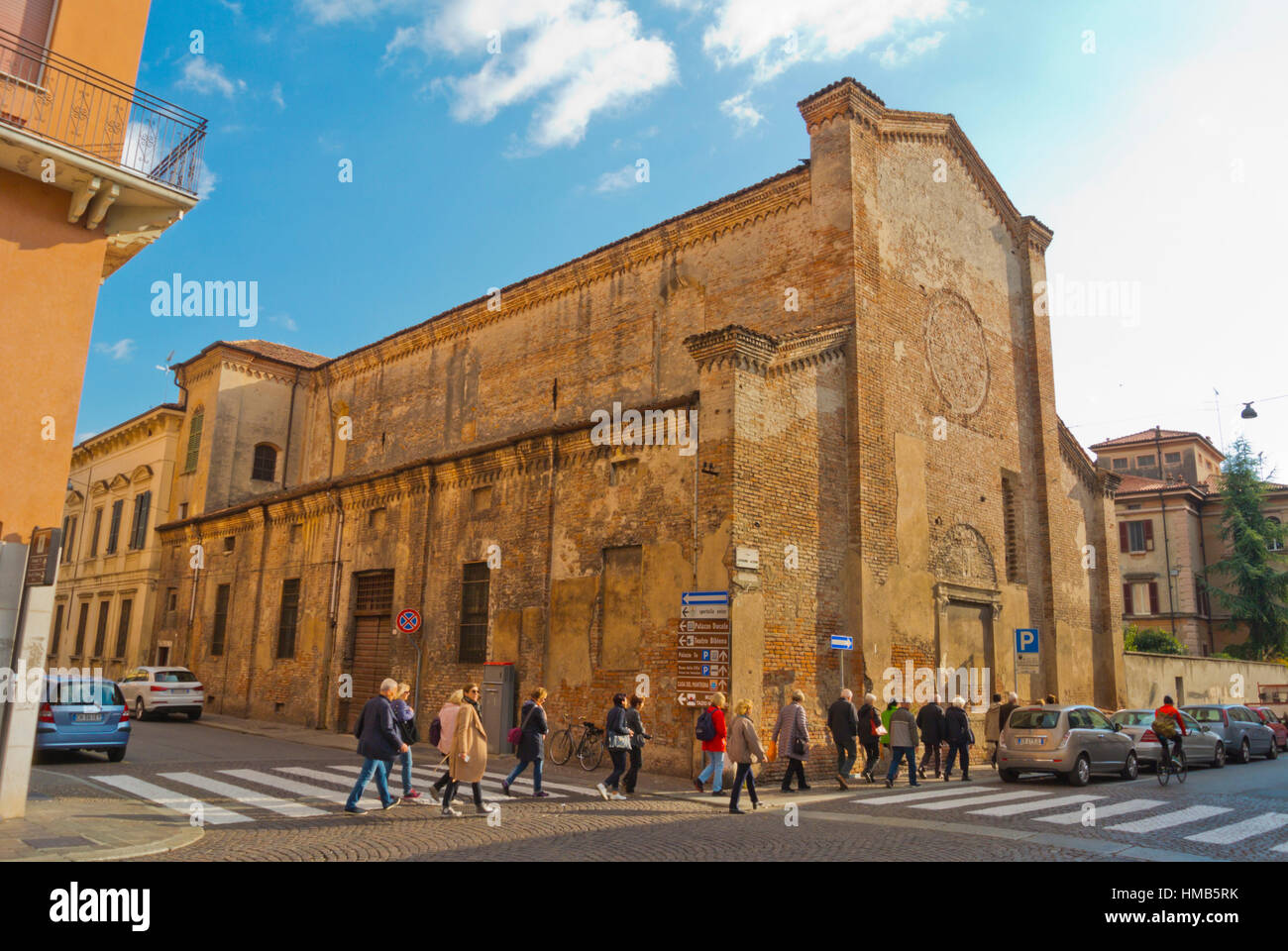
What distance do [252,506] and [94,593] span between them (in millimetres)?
13093

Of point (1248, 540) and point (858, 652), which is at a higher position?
→ point (1248, 540)

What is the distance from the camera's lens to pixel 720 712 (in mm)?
12539

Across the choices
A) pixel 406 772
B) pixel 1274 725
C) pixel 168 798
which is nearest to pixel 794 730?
pixel 406 772

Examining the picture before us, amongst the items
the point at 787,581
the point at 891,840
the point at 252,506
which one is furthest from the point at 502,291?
the point at 891,840

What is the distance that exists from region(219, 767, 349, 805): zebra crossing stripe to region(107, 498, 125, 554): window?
2407 cm

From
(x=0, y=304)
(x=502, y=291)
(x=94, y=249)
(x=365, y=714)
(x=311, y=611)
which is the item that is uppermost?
(x=502, y=291)

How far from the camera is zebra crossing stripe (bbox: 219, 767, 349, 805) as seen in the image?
1162cm

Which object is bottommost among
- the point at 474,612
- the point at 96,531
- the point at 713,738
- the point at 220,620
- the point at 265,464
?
the point at 713,738

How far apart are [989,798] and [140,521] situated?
101 ft

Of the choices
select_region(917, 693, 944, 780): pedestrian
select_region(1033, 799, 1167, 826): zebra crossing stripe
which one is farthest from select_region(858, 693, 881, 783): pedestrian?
select_region(1033, 799, 1167, 826): zebra crossing stripe

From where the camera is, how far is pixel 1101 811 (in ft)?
37.6

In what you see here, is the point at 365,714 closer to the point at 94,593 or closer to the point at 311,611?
the point at 311,611

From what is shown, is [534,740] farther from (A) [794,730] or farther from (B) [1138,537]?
(B) [1138,537]

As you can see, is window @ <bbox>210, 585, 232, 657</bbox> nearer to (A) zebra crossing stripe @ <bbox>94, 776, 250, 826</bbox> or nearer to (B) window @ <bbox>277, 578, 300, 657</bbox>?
(B) window @ <bbox>277, 578, 300, 657</bbox>
